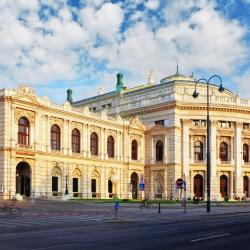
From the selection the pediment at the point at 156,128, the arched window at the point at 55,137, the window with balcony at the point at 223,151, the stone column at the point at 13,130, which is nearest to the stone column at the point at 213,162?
the window with balcony at the point at 223,151

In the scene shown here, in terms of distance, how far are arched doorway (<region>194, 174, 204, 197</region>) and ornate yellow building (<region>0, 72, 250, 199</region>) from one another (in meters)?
0.17

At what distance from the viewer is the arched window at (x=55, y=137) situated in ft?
227

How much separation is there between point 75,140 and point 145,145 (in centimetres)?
1698

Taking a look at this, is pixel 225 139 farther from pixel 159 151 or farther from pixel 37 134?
pixel 37 134

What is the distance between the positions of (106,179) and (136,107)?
53.7 feet

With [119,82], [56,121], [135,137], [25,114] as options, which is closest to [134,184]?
[135,137]

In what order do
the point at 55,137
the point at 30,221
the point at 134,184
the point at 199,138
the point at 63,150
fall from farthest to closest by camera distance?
the point at 199,138, the point at 134,184, the point at 63,150, the point at 55,137, the point at 30,221

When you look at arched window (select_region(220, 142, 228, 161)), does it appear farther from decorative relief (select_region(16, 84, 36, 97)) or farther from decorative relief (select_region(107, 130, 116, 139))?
decorative relief (select_region(16, 84, 36, 97))

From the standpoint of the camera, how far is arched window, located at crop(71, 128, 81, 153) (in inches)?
2872

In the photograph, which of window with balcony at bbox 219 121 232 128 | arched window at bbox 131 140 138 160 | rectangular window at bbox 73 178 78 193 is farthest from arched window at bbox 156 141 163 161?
rectangular window at bbox 73 178 78 193

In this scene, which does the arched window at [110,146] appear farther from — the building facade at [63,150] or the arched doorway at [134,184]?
the arched doorway at [134,184]

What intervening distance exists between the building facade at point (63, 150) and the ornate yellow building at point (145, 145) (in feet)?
0.49

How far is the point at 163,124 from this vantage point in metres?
83.4

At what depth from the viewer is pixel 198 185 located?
83.9 meters
